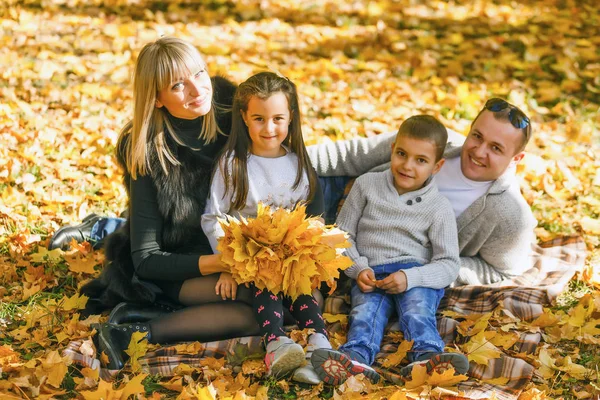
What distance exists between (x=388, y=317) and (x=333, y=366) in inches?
24.0

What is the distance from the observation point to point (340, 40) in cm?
819

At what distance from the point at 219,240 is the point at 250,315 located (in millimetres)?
420

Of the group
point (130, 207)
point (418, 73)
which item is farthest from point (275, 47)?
point (130, 207)

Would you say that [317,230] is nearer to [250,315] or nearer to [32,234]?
[250,315]

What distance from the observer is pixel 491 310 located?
3619 millimetres

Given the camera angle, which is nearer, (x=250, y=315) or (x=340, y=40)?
(x=250, y=315)

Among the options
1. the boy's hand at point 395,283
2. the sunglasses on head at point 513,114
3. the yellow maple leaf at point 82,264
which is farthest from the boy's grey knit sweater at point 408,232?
the yellow maple leaf at point 82,264

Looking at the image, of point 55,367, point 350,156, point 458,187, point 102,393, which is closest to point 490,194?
point 458,187

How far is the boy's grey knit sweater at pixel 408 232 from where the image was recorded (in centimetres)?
351

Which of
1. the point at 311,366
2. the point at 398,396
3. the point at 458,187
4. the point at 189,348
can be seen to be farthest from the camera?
the point at 458,187

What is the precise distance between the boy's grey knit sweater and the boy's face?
8 centimetres

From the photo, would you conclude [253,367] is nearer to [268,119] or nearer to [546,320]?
[268,119]

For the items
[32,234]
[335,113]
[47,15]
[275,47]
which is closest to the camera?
[32,234]

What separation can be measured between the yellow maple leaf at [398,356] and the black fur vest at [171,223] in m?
0.98
